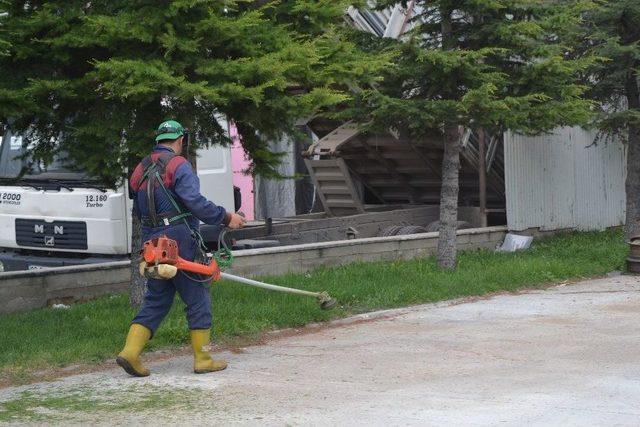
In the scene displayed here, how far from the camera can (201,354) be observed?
25.3 feet

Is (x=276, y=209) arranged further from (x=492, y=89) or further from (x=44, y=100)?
(x=44, y=100)

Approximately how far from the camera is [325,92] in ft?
29.2

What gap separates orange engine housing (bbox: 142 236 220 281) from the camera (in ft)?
24.3

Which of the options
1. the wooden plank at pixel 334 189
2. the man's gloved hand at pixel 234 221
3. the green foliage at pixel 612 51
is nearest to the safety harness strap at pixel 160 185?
the man's gloved hand at pixel 234 221

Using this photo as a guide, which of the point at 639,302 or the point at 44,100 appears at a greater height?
the point at 44,100

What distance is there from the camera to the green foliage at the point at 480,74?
11.8 meters

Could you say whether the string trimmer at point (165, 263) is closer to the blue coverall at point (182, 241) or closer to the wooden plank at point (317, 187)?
the blue coverall at point (182, 241)

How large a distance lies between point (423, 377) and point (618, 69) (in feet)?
28.4

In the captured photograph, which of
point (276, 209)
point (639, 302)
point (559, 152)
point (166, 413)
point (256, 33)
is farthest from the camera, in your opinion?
point (276, 209)

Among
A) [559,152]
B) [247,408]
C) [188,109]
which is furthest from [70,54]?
[559,152]

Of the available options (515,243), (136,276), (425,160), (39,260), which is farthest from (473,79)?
(39,260)

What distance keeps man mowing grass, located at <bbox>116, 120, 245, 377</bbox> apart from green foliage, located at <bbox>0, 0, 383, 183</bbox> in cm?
73

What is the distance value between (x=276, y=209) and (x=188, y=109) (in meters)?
10.4

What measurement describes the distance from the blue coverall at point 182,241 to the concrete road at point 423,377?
1.55 feet
